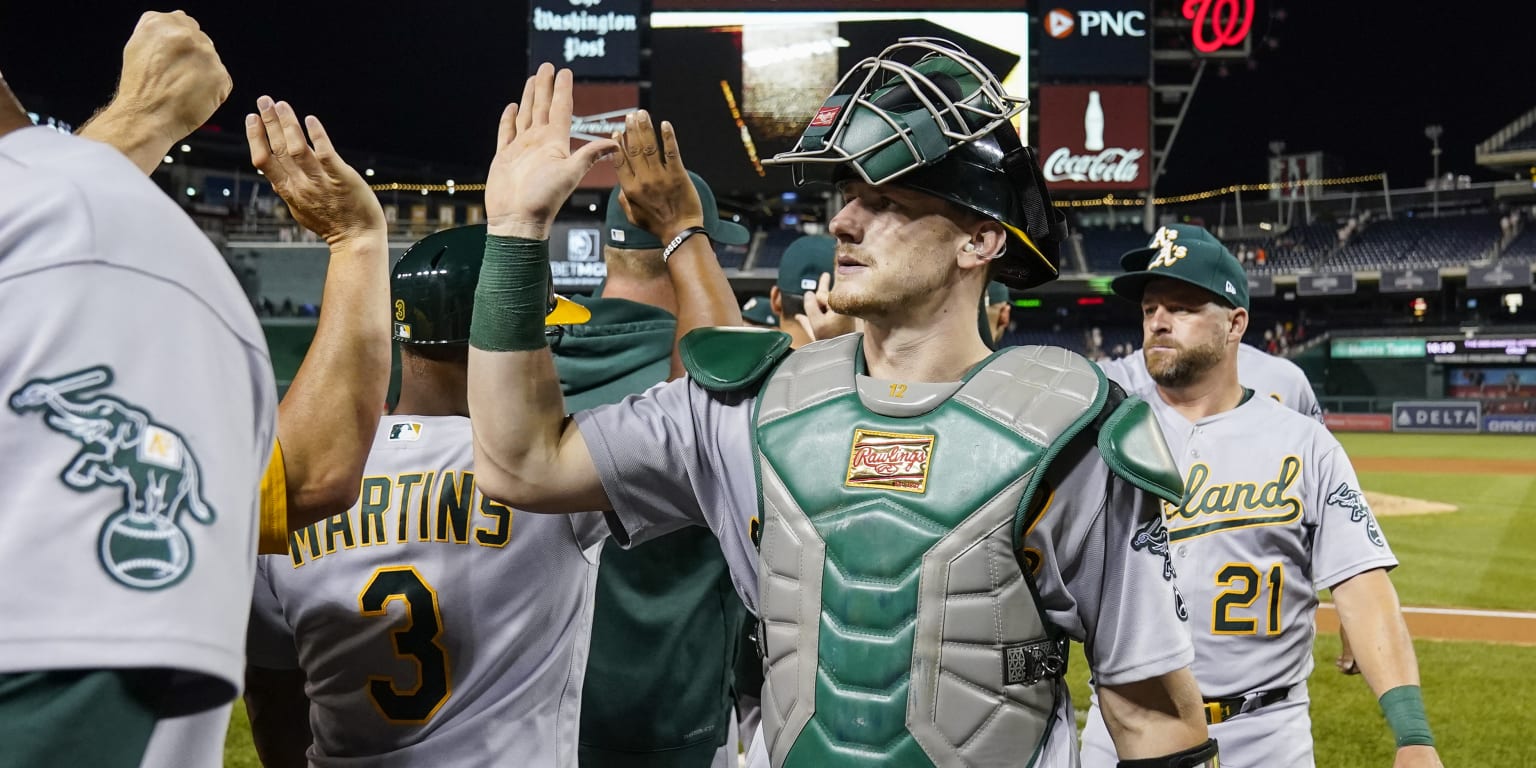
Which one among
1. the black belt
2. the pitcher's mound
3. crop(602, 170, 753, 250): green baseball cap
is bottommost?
the pitcher's mound

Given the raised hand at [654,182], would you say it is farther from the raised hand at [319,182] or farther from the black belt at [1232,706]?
the black belt at [1232,706]

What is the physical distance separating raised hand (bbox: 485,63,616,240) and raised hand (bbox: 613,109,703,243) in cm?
32

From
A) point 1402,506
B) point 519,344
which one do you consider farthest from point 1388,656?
point 1402,506

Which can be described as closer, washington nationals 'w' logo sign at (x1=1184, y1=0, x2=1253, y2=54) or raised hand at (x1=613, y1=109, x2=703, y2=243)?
raised hand at (x1=613, y1=109, x2=703, y2=243)

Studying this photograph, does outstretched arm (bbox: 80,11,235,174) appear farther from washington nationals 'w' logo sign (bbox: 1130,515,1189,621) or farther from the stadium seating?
the stadium seating

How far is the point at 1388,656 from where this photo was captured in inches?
137

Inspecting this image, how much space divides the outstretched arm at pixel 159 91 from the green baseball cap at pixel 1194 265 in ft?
10.3

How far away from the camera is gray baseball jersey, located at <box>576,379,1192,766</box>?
7.09 ft

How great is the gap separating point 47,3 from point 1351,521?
54.4 metres

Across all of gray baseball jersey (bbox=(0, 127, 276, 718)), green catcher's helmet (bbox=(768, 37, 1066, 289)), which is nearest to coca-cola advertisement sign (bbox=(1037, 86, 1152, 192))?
green catcher's helmet (bbox=(768, 37, 1066, 289))

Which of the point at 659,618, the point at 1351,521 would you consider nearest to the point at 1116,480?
the point at 659,618

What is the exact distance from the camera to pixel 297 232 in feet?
140

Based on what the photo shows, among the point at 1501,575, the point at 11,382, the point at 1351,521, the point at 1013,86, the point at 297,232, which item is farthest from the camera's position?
the point at 297,232

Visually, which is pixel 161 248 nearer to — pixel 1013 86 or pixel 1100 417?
pixel 1100 417
